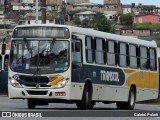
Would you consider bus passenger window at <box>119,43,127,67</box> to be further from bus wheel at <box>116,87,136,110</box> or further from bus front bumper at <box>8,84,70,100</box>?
bus front bumper at <box>8,84,70,100</box>

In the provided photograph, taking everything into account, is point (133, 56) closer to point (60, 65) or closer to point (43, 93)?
point (60, 65)

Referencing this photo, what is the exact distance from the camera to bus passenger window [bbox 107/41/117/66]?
31.5m

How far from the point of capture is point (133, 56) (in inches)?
1328

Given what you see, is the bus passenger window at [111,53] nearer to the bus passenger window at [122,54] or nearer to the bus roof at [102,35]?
the bus roof at [102,35]

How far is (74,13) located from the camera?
542 feet

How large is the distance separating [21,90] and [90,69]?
2757mm

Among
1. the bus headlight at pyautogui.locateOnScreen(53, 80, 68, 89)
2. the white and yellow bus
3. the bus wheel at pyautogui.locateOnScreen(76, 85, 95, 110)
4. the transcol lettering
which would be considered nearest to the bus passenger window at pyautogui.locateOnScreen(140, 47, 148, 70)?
the transcol lettering

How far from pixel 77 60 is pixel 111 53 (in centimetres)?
291

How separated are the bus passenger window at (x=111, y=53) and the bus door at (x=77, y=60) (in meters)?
2.46

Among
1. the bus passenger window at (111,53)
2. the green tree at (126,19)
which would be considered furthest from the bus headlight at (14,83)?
the green tree at (126,19)

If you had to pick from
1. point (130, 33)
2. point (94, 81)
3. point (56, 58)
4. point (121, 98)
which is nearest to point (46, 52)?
point (56, 58)

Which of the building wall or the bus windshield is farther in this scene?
the building wall

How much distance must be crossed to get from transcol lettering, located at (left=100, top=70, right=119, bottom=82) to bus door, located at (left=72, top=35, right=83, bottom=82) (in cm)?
197

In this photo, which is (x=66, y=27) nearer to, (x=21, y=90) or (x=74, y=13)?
(x=21, y=90)
